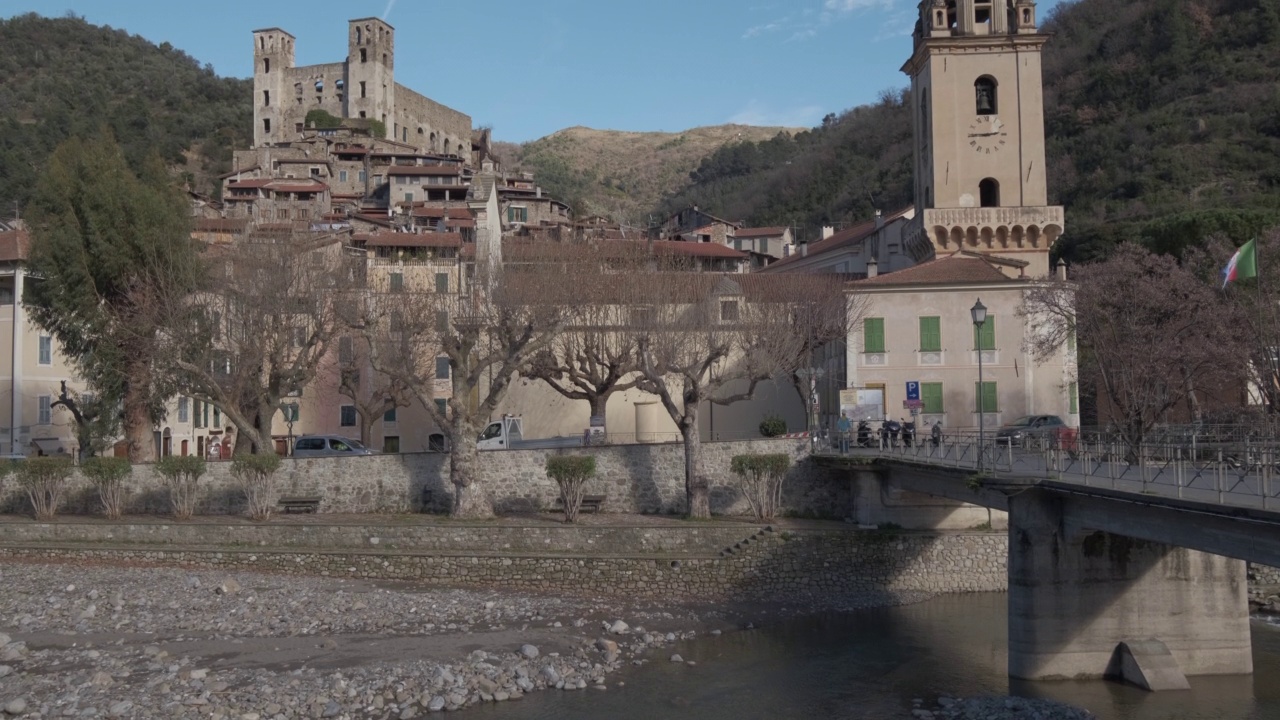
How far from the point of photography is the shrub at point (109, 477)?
102ft

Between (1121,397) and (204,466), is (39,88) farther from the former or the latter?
(1121,397)

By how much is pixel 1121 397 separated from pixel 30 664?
3184 centimetres

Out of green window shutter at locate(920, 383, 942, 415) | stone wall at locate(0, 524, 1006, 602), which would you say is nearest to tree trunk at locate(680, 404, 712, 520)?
stone wall at locate(0, 524, 1006, 602)

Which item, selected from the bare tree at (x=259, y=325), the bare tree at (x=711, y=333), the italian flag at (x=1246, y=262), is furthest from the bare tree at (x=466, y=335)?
the italian flag at (x=1246, y=262)

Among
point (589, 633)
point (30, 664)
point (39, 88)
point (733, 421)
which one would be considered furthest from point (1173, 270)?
point (39, 88)

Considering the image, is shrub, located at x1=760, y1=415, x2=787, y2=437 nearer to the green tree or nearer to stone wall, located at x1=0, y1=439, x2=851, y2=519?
stone wall, located at x1=0, y1=439, x2=851, y2=519

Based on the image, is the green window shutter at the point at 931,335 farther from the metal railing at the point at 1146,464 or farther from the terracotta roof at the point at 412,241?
the terracotta roof at the point at 412,241

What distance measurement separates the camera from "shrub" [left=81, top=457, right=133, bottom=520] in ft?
102

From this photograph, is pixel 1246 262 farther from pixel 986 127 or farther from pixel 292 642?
pixel 292 642

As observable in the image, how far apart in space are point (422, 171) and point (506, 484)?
229 feet

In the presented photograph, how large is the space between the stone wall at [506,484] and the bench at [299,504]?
22 centimetres

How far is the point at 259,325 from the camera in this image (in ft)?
108

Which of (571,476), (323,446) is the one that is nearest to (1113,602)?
(571,476)

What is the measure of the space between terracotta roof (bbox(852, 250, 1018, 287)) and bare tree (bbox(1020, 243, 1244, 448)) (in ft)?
5.87
